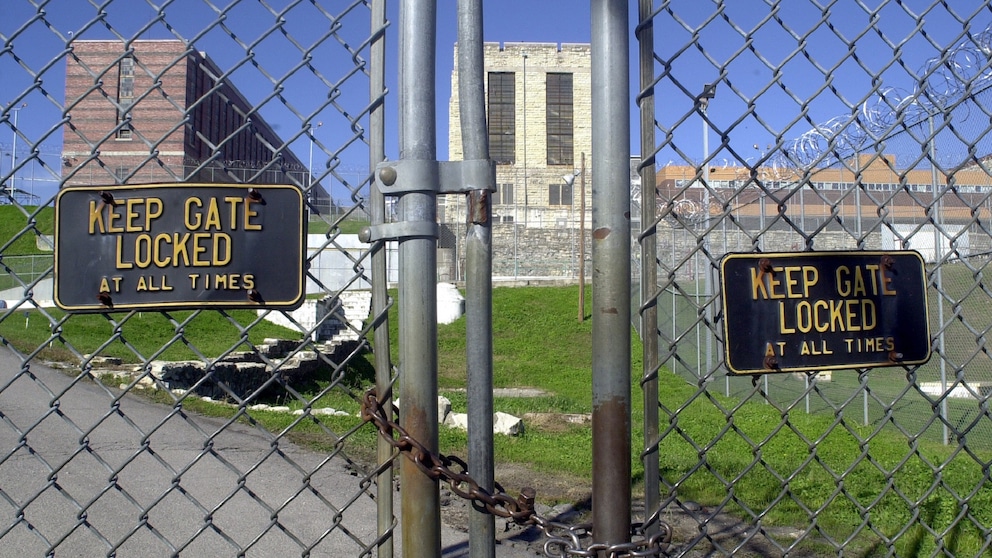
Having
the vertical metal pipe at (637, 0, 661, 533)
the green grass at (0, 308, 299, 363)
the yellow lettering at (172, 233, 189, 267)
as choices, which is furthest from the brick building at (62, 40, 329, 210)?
the green grass at (0, 308, 299, 363)

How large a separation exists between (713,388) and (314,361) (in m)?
6.92

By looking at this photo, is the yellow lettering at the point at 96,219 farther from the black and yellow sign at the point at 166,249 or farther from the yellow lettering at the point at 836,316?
the yellow lettering at the point at 836,316

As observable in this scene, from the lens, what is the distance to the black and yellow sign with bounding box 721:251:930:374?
1.72 m

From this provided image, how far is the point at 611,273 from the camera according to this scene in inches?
60.4

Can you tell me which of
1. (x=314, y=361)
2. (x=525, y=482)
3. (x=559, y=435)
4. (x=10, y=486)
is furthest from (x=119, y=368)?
(x=525, y=482)

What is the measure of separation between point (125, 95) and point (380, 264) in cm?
86

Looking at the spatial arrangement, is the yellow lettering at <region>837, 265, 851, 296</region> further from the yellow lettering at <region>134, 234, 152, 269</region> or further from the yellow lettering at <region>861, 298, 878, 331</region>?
the yellow lettering at <region>134, 234, 152, 269</region>

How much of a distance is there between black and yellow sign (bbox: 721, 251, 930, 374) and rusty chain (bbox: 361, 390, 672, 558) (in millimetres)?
474

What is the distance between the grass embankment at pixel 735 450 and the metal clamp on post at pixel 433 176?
46 centimetres

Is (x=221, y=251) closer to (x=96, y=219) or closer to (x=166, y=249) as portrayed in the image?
(x=166, y=249)

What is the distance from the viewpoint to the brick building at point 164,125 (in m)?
1.52

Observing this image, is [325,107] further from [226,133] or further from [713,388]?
[713,388]

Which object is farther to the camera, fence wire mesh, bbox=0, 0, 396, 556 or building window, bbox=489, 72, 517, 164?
building window, bbox=489, 72, 517, 164

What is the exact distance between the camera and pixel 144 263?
150cm
